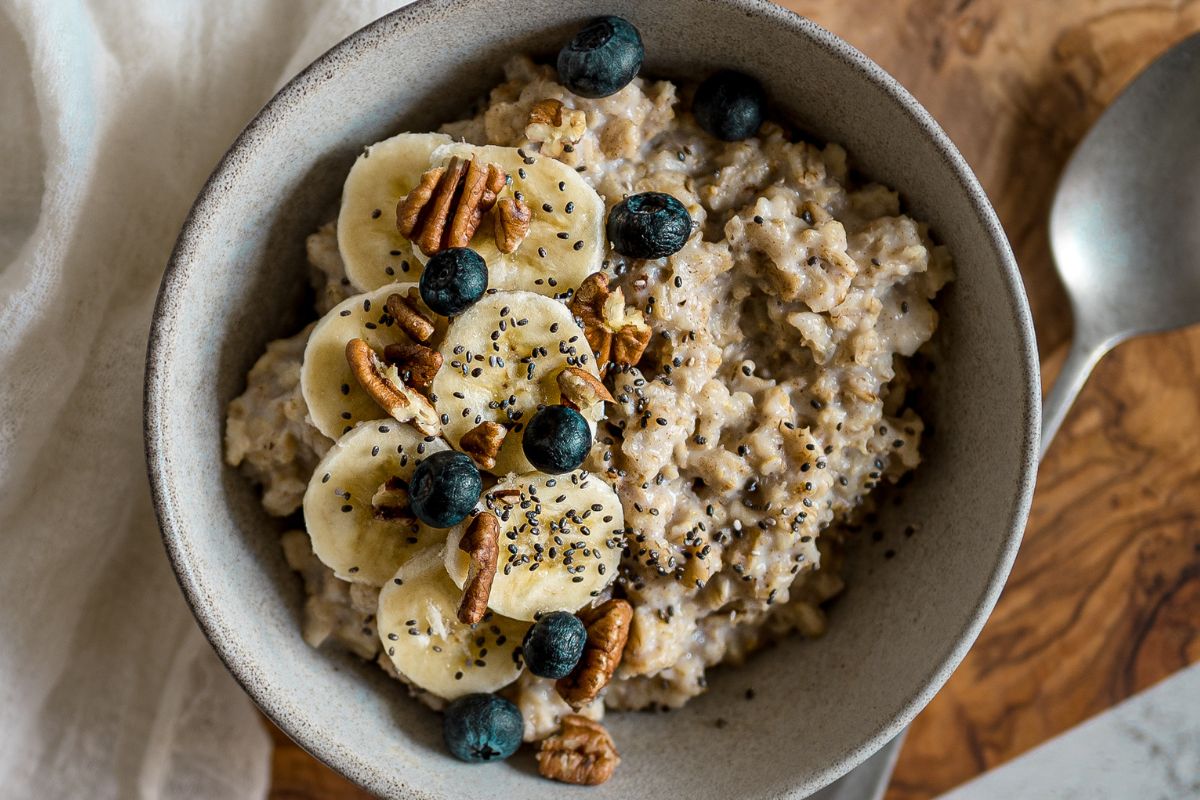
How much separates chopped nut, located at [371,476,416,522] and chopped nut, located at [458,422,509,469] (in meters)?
0.12

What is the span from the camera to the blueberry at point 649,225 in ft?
5.63

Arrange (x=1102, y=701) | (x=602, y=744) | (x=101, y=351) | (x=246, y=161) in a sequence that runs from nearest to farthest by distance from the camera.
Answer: (x=246, y=161) < (x=602, y=744) < (x=101, y=351) < (x=1102, y=701)

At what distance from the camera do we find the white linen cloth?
206cm

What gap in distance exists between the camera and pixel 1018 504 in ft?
5.78

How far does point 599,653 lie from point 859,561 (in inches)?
21.5

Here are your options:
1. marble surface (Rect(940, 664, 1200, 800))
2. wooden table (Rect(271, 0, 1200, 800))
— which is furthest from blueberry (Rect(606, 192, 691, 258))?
marble surface (Rect(940, 664, 1200, 800))

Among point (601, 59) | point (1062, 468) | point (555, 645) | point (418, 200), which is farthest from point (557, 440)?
point (1062, 468)

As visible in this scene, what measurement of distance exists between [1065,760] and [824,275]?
1.24 metres

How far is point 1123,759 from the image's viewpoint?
2.39 m

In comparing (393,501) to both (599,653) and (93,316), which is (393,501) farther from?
(93,316)

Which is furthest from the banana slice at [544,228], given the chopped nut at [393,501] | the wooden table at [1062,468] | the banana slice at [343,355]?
the wooden table at [1062,468]

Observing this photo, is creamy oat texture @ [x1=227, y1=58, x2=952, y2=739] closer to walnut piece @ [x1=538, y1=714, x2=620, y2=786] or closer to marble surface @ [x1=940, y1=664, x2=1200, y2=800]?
walnut piece @ [x1=538, y1=714, x2=620, y2=786]

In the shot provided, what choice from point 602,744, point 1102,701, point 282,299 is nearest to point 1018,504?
point 602,744

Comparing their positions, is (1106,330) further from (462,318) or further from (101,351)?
(101,351)
